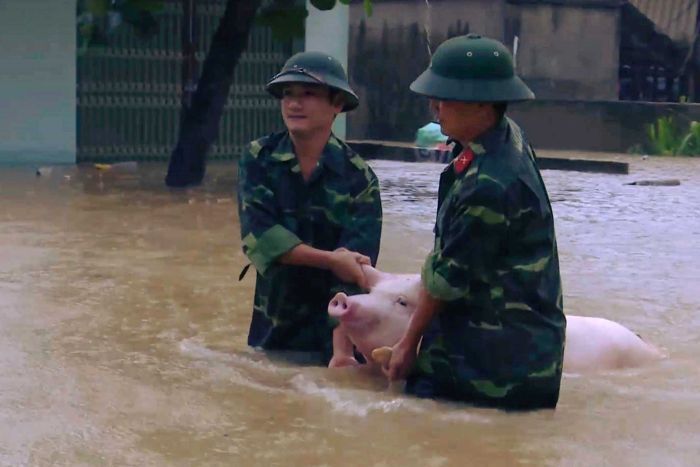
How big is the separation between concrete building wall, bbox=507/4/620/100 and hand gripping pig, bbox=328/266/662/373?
589 inches

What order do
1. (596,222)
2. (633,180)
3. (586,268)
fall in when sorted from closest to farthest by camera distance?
(586,268) → (596,222) → (633,180)

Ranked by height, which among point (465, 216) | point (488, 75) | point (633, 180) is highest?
point (488, 75)

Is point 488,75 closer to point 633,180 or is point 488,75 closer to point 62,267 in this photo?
point 62,267

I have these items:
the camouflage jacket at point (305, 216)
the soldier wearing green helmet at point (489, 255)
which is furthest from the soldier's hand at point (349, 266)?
the soldier wearing green helmet at point (489, 255)

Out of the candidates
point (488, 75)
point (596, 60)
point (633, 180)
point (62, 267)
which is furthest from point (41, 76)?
point (488, 75)

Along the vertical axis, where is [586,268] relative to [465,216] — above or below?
below

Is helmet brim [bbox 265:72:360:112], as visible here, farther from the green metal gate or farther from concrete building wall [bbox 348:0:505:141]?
concrete building wall [bbox 348:0:505:141]

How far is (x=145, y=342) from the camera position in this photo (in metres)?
5.60

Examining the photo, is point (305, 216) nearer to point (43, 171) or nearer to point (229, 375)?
point (229, 375)

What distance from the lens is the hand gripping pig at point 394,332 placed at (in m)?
4.89

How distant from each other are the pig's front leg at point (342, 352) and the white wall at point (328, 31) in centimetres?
1098

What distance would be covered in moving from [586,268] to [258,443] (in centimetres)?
436

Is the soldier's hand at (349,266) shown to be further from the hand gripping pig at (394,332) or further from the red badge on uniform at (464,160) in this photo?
the red badge on uniform at (464,160)

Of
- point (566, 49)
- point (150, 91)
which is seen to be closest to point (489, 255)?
point (150, 91)
